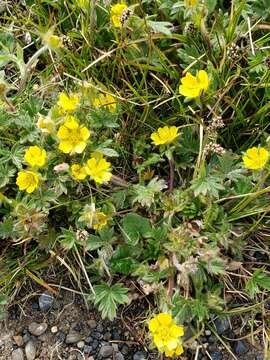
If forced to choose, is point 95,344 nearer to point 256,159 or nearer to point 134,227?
point 134,227

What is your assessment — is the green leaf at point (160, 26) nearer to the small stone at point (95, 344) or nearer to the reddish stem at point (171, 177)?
the reddish stem at point (171, 177)

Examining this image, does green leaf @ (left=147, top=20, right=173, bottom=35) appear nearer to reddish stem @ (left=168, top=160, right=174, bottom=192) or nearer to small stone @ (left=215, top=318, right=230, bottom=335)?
reddish stem @ (left=168, top=160, right=174, bottom=192)

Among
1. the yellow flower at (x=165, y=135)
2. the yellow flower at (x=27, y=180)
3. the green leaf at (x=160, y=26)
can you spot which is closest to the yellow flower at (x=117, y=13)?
the green leaf at (x=160, y=26)

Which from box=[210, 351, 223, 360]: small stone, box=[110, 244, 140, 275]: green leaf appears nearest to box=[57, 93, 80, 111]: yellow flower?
box=[110, 244, 140, 275]: green leaf

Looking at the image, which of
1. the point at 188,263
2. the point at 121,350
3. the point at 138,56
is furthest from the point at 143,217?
the point at 138,56

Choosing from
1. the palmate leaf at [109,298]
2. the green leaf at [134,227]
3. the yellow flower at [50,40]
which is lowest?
the palmate leaf at [109,298]

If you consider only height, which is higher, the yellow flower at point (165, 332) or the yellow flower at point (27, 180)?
the yellow flower at point (27, 180)

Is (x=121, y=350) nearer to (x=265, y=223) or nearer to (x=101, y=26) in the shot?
(x=265, y=223)
